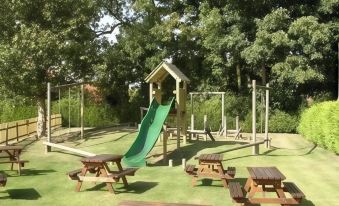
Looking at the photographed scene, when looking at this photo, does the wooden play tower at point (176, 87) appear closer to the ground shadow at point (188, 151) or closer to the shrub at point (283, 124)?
the ground shadow at point (188, 151)

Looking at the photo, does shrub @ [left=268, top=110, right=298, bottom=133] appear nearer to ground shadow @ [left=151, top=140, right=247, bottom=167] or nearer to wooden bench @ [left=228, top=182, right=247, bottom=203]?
ground shadow @ [left=151, top=140, right=247, bottom=167]

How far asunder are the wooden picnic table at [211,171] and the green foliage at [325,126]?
6987 millimetres

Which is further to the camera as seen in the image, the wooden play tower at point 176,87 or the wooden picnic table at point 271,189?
the wooden play tower at point 176,87

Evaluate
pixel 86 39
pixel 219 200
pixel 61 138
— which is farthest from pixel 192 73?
pixel 219 200

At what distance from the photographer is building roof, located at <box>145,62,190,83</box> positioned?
16750 millimetres

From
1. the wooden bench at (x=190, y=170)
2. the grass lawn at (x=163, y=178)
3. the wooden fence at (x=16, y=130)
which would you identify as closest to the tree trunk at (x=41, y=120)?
the wooden fence at (x=16, y=130)

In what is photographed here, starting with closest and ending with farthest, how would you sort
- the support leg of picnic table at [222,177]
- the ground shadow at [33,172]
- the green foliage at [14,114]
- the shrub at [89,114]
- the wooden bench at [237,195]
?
the wooden bench at [237,195] → the support leg of picnic table at [222,177] → the ground shadow at [33,172] → the green foliage at [14,114] → the shrub at [89,114]

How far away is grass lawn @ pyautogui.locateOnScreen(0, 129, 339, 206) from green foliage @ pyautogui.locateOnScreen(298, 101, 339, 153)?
20.0 inches

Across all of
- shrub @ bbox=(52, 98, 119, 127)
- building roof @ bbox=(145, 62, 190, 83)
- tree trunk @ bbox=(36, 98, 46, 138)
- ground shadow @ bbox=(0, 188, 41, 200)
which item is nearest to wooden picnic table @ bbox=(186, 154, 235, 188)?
ground shadow @ bbox=(0, 188, 41, 200)

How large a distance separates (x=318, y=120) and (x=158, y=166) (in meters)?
9.02

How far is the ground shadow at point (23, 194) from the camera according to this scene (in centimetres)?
1020

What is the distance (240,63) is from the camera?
3125 centimetres

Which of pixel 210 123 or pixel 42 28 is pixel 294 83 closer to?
pixel 210 123

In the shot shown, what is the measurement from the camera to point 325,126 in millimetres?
18250
